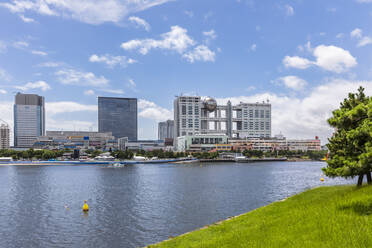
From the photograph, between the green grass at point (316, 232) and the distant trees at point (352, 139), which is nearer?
the green grass at point (316, 232)

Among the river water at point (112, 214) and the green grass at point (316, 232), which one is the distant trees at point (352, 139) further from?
the river water at point (112, 214)

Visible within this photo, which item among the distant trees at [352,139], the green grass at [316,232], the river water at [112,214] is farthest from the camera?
the river water at [112,214]

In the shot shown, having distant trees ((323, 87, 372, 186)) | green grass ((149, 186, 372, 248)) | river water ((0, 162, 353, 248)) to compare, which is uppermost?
distant trees ((323, 87, 372, 186))

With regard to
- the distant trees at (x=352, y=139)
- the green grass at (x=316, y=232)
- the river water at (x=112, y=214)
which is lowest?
the river water at (x=112, y=214)

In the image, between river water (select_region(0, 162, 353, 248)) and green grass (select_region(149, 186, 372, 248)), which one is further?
river water (select_region(0, 162, 353, 248))

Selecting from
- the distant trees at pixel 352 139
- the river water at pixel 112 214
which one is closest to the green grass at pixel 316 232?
the distant trees at pixel 352 139

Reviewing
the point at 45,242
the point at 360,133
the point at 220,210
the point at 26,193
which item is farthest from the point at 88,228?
the point at 26,193

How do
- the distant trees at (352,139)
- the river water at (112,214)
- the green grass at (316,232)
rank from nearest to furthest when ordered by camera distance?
1. the green grass at (316,232)
2. the distant trees at (352,139)
3. the river water at (112,214)

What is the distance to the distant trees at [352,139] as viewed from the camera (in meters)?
27.8

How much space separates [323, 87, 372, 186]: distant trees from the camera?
27.8 m

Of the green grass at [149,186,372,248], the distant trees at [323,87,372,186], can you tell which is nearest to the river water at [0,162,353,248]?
the green grass at [149,186,372,248]

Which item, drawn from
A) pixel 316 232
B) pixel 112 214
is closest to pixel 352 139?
pixel 316 232

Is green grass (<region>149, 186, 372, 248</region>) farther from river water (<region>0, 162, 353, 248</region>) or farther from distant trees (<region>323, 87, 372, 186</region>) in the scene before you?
river water (<region>0, 162, 353, 248</region>)

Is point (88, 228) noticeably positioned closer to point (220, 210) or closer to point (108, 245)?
point (108, 245)
